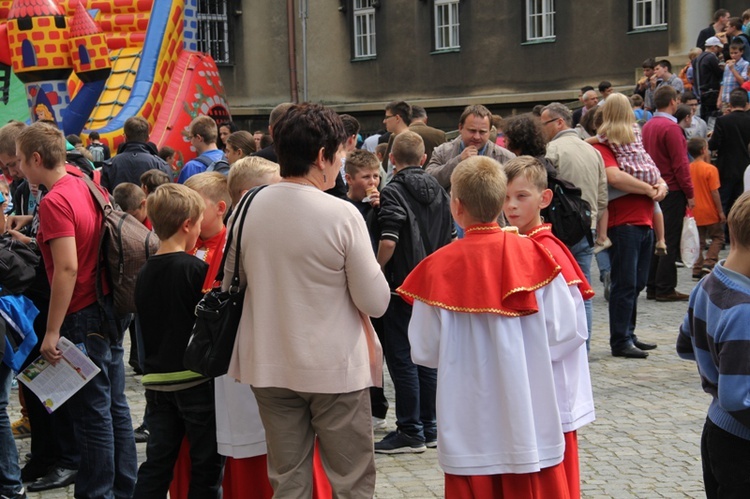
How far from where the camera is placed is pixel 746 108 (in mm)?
14102

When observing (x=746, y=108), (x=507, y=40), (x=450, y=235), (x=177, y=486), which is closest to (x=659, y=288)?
(x=746, y=108)

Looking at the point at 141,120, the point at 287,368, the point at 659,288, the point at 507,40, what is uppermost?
the point at 507,40

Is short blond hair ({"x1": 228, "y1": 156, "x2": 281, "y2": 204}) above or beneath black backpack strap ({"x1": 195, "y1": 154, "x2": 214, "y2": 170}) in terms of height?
above

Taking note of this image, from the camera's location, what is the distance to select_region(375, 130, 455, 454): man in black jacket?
262 inches

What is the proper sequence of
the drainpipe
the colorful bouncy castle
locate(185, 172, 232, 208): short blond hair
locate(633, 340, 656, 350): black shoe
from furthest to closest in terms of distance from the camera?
the drainpipe, the colorful bouncy castle, locate(633, 340, 656, 350): black shoe, locate(185, 172, 232, 208): short blond hair

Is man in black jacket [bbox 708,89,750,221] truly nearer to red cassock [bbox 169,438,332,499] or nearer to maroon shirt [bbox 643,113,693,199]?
maroon shirt [bbox 643,113,693,199]

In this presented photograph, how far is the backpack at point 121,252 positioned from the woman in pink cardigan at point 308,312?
44.7 inches

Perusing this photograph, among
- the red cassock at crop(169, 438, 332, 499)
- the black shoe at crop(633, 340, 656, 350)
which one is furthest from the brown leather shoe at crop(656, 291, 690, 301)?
the red cassock at crop(169, 438, 332, 499)

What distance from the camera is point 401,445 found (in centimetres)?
667

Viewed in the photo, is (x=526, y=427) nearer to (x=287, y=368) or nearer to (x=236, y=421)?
(x=287, y=368)

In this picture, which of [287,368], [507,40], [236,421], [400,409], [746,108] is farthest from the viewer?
[507,40]

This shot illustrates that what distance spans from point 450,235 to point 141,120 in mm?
4677

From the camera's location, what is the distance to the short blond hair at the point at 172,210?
16.1 ft

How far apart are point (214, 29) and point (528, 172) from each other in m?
28.2
